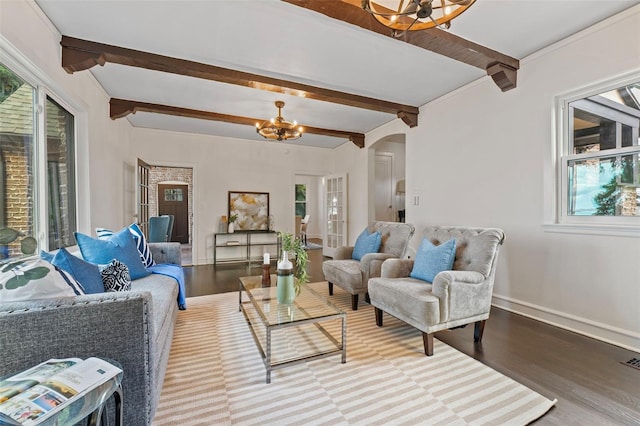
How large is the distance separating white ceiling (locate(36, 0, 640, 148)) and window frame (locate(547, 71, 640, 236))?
0.55 metres

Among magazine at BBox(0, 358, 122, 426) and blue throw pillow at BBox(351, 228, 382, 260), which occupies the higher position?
blue throw pillow at BBox(351, 228, 382, 260)

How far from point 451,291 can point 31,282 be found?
2442 mm

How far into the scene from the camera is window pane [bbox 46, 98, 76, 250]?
2557 mm

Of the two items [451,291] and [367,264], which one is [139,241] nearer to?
[367,264]

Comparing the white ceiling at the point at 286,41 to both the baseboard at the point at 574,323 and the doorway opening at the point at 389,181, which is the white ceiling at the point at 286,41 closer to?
the doorway opening at the point at 389,181

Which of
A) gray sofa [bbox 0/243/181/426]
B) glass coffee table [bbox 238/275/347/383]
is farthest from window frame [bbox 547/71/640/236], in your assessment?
gray sofa [bbox 0/243/181/426]

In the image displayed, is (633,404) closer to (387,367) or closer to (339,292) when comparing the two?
(387,367)

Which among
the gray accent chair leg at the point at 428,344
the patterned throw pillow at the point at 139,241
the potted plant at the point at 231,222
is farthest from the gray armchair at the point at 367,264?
the potted plant at the point at 231,222

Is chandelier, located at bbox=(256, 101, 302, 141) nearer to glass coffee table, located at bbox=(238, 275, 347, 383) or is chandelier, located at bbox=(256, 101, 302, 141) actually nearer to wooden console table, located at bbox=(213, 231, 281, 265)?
glass coffee table, located at bbox=(238, 275, 347, 383)

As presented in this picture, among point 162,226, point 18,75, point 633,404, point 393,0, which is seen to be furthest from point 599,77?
point 162,226

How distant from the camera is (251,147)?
6238 mm

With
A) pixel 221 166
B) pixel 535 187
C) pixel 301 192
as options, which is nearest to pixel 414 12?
pixel 535 187

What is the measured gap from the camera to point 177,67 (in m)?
2.95

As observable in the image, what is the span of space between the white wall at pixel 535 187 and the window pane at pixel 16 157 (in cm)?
439
